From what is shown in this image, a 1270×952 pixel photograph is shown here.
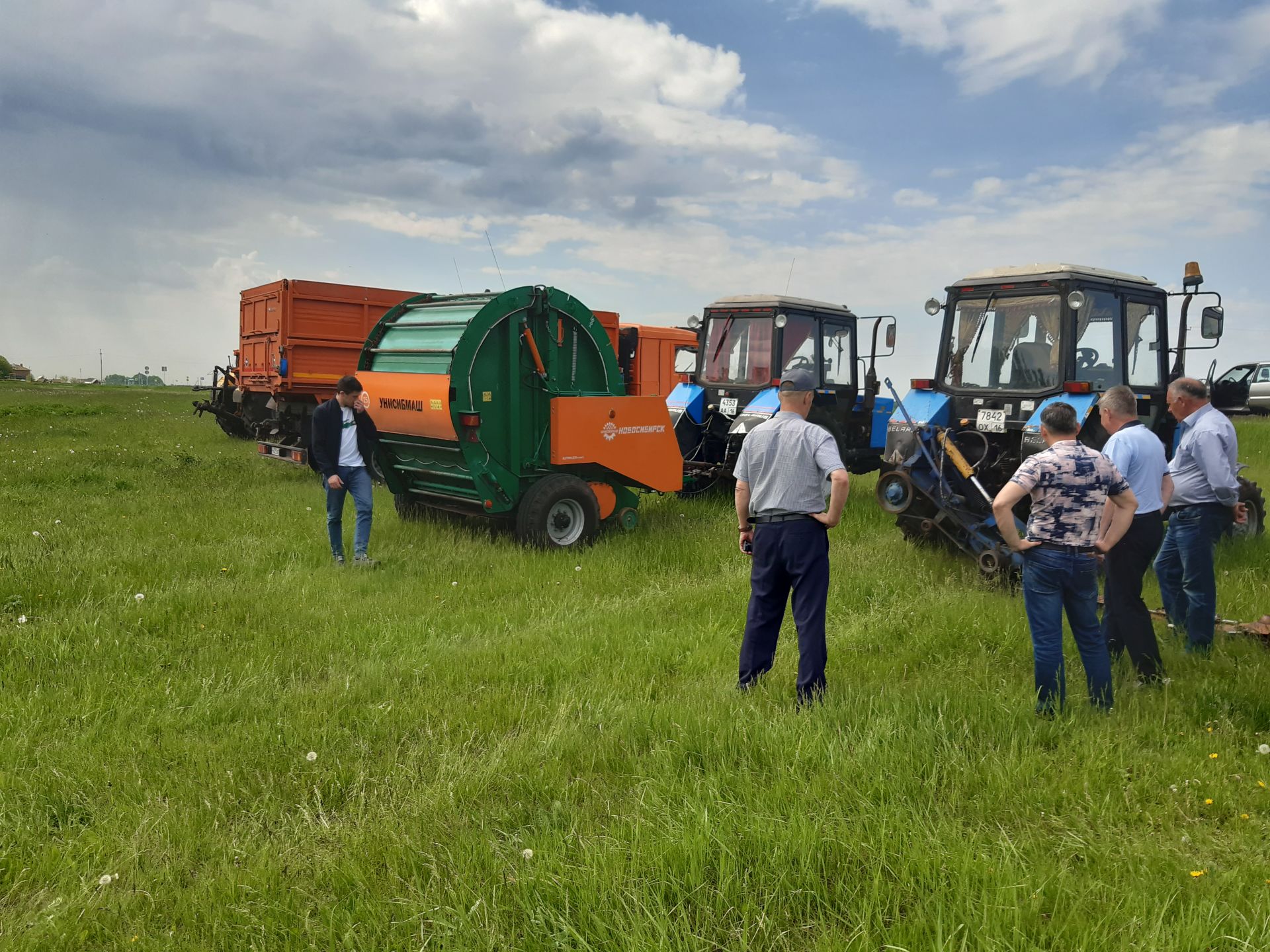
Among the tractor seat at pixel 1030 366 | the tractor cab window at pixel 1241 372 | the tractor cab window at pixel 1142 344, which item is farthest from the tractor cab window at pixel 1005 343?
the tractor cab window at pixel 1241 372

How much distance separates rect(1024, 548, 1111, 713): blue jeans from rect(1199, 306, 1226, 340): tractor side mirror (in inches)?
189

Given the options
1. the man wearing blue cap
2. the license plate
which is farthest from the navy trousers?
the license plate

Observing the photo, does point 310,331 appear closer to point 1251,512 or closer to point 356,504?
point 356,504

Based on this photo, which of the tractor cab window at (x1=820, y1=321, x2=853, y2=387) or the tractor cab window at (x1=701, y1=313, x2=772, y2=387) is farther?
the tractor cab window at (x1=820, y1=321, x2=853, y2=387)

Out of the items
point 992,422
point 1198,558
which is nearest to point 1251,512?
point 992,422

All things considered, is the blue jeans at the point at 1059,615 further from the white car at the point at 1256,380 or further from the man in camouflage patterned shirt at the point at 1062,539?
the white car at the point at 1256,380

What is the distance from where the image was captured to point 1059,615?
4145mm

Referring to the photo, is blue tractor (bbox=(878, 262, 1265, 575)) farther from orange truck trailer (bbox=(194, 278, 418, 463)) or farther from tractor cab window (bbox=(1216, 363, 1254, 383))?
tractor cab window (bbox=(1216, 363, 1254, 383))

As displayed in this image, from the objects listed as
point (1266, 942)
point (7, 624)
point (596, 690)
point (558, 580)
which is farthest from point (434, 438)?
point (1266, 942)

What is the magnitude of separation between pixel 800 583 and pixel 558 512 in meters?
4.57

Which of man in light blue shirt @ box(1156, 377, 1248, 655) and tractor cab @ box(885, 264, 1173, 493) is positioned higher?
tractor cab @ box(885, 264, 1173, 493)

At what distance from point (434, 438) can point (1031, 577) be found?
5.68 meters

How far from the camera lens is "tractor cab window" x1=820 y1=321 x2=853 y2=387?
11344 millimetres

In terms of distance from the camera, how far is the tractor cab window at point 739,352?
11.1 m
